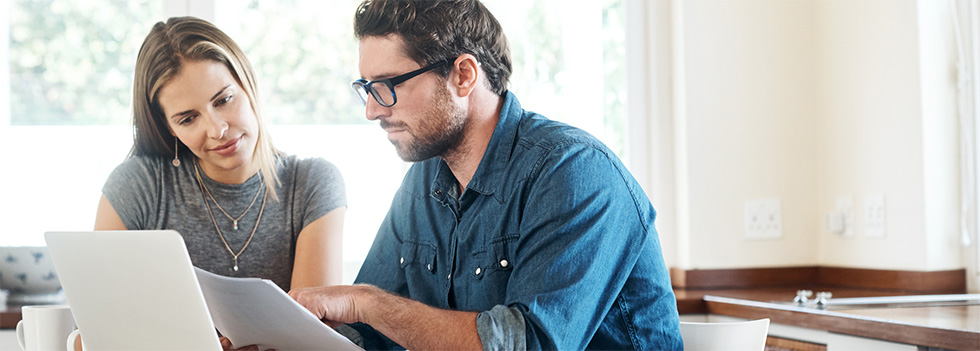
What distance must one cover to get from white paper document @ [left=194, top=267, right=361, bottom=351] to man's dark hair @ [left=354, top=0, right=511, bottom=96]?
51 cm

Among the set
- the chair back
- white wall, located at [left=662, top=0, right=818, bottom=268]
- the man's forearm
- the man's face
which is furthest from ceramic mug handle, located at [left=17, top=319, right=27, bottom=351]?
white wall, located at [left=662, top=0, right=818, bottom=268]

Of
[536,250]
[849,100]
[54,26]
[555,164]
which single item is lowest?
[536,250]

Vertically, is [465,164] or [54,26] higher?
[54,26]

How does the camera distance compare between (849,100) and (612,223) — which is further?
(849,100)

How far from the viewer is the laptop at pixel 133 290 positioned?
36.1 inches

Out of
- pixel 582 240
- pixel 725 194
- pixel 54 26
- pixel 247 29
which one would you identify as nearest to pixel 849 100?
pixel 725 194

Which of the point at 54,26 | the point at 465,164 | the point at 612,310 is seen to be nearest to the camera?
the point at 612,310

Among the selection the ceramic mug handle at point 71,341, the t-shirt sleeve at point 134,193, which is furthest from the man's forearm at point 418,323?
the t-shirt sleeve at point 134,193

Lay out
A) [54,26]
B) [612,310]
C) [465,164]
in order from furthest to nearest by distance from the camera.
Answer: [54,26], [465,164], [612,310]

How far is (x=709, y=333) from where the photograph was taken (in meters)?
1.25

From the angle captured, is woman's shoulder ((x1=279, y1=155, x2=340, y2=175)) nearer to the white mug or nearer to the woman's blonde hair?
the woman's blonde hair

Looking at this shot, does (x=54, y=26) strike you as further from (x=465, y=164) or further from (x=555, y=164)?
(x=555, y=164)

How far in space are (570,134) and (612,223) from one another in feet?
0.54

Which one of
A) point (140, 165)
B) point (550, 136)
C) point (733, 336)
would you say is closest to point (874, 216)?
point (733, 336)
